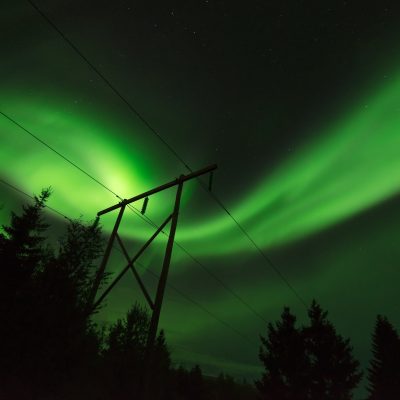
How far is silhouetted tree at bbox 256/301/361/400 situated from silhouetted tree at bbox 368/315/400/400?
10.4 metres

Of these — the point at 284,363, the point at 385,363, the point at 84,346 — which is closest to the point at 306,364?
the point at 284,363

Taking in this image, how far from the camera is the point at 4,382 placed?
1073cm

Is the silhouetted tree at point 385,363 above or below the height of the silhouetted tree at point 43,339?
above

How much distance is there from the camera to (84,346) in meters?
11.5

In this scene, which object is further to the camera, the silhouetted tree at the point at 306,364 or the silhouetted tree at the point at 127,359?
the silhouetted tree at the point at 306,364

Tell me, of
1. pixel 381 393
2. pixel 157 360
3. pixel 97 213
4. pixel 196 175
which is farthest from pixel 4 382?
pixel 381 393

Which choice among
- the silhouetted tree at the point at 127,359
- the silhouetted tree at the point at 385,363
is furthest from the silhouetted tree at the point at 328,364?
the silhouetted tree at the point at 127,359

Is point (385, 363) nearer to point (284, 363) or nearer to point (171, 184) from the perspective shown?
point (284, 363)

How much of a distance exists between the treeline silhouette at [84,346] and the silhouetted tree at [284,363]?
11 cm

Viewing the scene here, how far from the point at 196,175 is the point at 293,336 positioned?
114 ft

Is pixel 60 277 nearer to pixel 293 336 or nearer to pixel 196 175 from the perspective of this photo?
pixel 196 175

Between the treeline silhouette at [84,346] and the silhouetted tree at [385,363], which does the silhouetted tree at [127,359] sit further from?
the silhouetted tree at [385,363]

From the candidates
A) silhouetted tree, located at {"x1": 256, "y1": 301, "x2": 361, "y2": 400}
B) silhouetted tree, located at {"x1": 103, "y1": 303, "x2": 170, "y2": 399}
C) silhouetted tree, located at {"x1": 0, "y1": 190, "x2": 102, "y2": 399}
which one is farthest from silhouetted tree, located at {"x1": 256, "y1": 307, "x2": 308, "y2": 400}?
silhouetted tree, located at {"x1": 0, "y1": 190, "x2": 102, "y2": 399}

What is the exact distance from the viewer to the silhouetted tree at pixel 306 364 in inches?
1334
